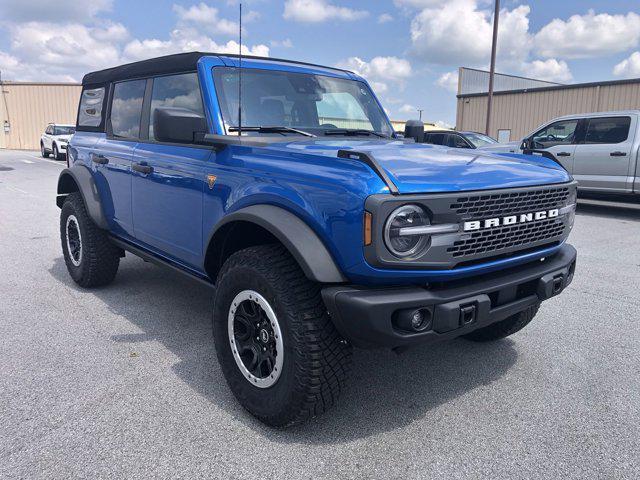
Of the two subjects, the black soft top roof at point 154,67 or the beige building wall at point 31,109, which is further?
the beige building wall at point 31,109

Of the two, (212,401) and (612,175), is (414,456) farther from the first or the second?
(612,175)

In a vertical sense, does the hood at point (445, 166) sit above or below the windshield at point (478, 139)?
below

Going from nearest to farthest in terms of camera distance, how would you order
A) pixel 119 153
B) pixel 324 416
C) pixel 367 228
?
pixel 367 228, pixel 324 416, pixel 119 153

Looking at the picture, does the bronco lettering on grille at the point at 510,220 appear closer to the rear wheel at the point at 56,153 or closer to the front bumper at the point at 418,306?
the front bumper at the point at 418,306

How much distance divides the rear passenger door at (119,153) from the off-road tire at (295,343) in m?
1.84

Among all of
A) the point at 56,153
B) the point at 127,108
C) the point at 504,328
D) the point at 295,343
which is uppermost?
the point at 127,108

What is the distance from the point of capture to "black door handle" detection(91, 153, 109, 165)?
170 inches

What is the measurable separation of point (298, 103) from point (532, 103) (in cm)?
2293

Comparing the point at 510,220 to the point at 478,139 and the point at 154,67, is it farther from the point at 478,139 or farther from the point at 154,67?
the point at 478,139

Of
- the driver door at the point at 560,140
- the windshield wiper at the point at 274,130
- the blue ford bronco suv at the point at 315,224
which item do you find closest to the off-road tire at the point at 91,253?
the blue ford bronco suv at the point at 315,224

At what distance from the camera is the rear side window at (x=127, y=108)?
13.4ft

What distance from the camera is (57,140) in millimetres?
23672

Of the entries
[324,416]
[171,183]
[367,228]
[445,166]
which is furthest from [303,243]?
[171,183]

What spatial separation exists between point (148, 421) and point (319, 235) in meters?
1.32
